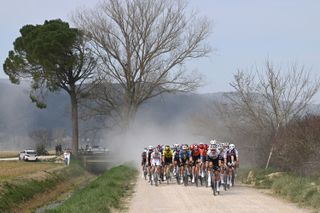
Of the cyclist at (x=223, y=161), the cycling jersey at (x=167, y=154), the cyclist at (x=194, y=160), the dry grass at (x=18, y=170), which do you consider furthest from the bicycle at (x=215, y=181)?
the dry grass at (x=18, y=170)

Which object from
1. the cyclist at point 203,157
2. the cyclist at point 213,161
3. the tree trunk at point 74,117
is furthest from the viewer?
the tree trunk at point 74,117

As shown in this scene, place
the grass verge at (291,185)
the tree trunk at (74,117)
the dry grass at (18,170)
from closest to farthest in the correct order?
the grass verge at (291,185) < the dry grass at (18,170) < the tree trunk at (74,117)

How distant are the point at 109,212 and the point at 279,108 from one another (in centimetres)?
1911

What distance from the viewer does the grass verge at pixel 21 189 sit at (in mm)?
25233

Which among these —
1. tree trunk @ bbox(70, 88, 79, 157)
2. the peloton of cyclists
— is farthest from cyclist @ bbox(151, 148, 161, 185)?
tree trunk @ bbox(70, 88, 79, 157)

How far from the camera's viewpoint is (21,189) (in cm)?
2903

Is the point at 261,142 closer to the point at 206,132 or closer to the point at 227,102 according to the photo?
the point at 227,102

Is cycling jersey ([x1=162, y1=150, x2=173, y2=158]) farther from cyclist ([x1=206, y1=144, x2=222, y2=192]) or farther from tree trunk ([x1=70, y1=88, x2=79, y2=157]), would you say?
tree trunk ([x1=70, y1=88, x2=79, y2=157])

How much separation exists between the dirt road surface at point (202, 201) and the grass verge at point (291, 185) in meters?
0.58

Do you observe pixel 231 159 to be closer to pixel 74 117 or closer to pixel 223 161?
pixel 223 161

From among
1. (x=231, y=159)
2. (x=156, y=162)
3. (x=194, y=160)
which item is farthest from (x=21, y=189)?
(x=231, y=159)

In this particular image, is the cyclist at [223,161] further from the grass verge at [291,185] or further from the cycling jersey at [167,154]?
the cycling jersey at [167,154]

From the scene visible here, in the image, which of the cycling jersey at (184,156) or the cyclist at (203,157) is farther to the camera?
the cycling jersey at (184,156)

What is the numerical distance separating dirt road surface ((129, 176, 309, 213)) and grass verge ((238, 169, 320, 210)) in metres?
0.58
